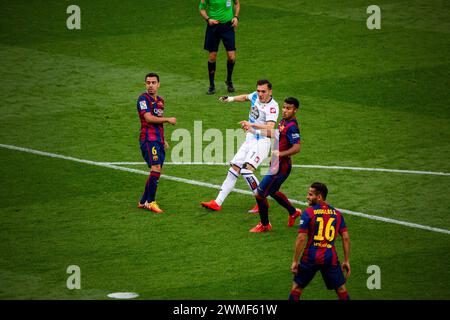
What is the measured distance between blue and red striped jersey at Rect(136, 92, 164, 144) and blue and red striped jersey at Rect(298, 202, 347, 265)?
4865 mm

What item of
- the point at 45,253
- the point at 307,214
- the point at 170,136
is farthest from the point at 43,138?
the point at 307,214

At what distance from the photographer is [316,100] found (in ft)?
71.8

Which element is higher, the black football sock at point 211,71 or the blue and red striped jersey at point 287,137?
the black football sock at point 211,71

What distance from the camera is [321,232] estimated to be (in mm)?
11375

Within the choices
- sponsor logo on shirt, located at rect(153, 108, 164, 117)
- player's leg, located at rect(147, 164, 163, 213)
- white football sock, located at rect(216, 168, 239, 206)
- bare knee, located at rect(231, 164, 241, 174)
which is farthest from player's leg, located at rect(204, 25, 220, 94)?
player's leg, located at rect(147, 164, 163, 213)

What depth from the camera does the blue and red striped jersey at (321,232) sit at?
11.3 m


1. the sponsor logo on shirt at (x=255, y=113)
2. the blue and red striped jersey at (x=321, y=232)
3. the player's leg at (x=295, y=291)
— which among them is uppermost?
the sponsor logo on shirt at (x=255, y=113)

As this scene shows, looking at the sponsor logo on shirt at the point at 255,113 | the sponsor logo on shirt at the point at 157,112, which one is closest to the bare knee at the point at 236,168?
the sponsor logo on shirt at the point at 255,113

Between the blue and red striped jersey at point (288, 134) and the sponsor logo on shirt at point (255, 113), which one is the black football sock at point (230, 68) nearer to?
the sponsor logo on shirt at point (255, 113)

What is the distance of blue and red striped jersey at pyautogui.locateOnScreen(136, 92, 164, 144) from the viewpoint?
15484mm

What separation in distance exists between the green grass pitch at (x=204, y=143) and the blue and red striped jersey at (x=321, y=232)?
1342 mm

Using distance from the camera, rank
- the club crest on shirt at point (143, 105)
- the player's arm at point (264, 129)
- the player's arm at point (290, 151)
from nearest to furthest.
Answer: the player's arm at point (290, 151) → the player's arm at point (264, 129) → the club crest on shirt at point (143, 105)

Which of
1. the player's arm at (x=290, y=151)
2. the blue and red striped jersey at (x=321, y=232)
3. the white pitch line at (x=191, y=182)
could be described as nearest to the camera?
the blue and red striped jersey at (x=321, y=232)
